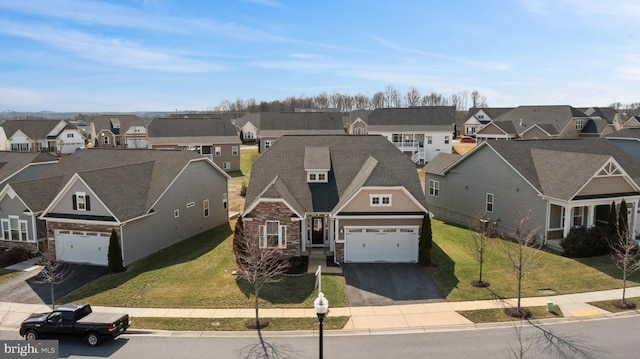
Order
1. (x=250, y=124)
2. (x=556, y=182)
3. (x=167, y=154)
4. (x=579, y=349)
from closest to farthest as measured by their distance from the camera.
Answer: (x=579, y=349), (x=556, y=182), (x=167, y=154), (x=250, y=124)

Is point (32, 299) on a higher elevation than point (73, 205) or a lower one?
lower

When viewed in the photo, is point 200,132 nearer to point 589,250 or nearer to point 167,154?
point 167,154

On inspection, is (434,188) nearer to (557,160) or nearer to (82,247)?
(557,160)

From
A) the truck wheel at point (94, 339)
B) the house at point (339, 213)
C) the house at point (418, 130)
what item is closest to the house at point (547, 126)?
the house at point (418, 130)

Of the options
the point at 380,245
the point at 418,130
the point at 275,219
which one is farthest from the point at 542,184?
the point at 418,130

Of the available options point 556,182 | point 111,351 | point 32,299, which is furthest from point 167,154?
point 556,182

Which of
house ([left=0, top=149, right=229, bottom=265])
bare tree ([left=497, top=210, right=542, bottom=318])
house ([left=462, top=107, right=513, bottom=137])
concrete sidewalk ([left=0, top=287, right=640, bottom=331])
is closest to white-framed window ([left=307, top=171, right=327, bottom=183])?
house ([left=0, top=149, right=229, bottom=265])

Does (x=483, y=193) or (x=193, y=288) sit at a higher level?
(x=483, y=193)
